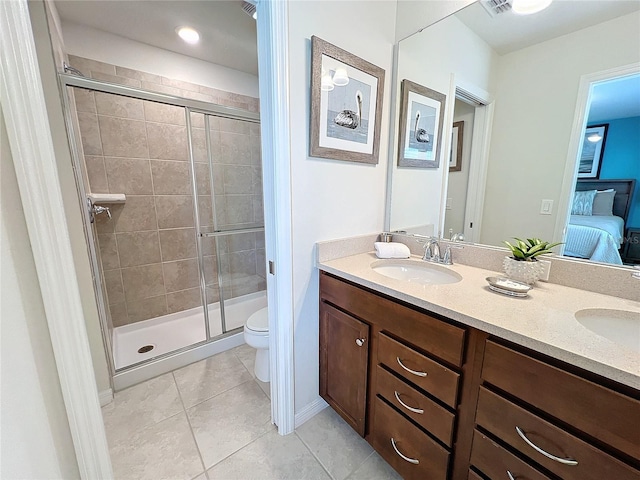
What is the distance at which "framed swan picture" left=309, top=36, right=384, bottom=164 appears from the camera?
1179mm

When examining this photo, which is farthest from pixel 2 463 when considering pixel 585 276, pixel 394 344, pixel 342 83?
pixel 585 276

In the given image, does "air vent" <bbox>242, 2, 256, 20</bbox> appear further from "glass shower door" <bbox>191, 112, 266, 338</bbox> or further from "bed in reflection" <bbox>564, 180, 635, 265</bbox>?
"bed in reflection" <bbox>564, 180, 635, 265</bbox>

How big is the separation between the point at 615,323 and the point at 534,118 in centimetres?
83

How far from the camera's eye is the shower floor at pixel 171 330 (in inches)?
79.9

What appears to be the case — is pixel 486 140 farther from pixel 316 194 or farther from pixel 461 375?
pixel 461 375

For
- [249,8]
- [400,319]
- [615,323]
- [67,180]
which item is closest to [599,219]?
[615,323]

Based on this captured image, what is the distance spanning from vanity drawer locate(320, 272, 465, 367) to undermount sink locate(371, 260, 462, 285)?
22 centimetres

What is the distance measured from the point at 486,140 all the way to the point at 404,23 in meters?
0.80

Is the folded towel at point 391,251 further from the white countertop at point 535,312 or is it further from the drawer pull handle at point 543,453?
the drawer pull handle at point 543,453

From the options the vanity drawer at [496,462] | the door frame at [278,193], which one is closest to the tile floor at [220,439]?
the door frame at [278,193]

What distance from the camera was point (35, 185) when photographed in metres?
0.62

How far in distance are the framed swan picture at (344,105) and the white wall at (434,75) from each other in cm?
20

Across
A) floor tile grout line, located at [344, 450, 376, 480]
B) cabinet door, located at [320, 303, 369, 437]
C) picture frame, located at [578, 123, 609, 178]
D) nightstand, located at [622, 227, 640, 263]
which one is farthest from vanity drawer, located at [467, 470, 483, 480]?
picture frame, located at [578, 123, 609, 178]

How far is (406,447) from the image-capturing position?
3.41 feet
